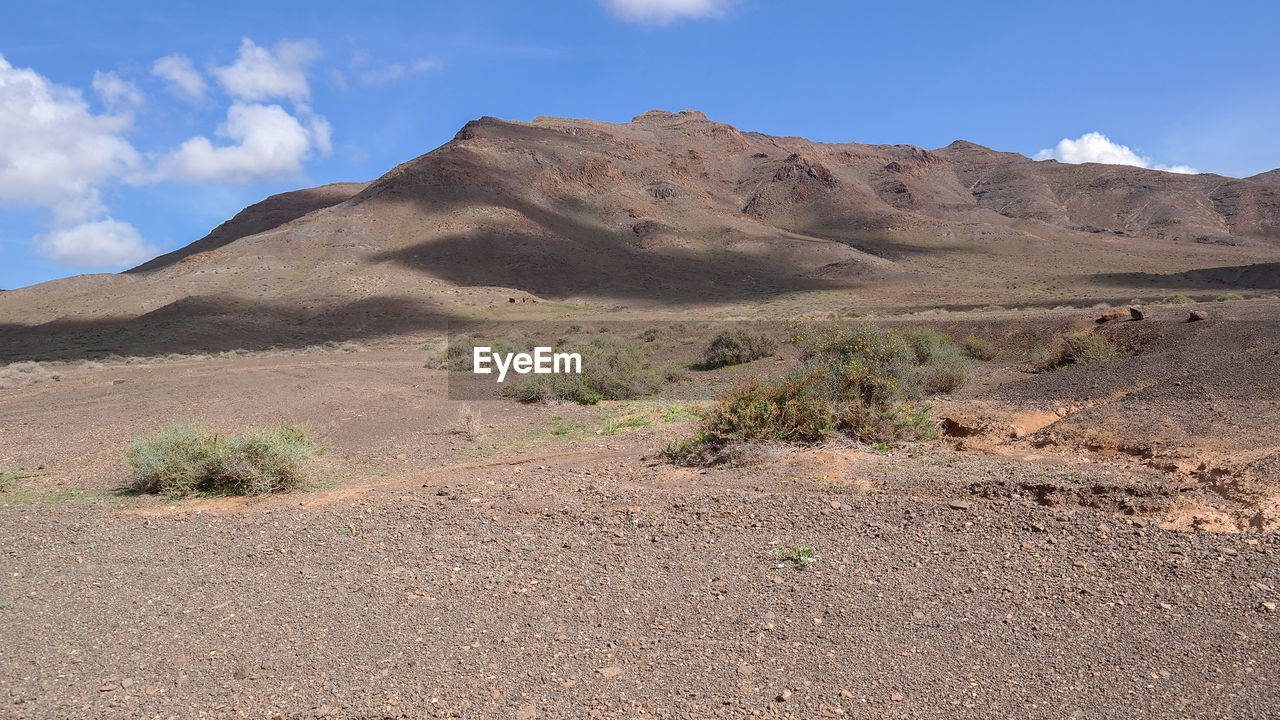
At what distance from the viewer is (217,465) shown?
360 inches

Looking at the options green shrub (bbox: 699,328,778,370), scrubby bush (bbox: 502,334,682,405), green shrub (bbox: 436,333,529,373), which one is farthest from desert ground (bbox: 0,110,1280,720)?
green shrub (bbox: 436,333,529,373)

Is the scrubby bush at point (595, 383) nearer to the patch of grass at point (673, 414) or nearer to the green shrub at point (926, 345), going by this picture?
the patch of grass at point (673, 414)

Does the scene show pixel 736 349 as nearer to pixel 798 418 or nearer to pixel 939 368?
pixel 939 368

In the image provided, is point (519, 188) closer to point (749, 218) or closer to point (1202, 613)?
point (749, 218)

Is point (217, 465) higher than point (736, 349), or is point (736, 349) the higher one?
point (736, 349)

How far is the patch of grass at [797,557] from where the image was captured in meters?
6.00

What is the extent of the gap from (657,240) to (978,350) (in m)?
64.2

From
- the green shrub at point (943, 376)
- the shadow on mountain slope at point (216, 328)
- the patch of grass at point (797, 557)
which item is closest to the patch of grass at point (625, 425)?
the green shrub at point (943, 376)

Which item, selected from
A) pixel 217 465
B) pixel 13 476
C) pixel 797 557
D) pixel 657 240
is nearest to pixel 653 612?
pixel 797 557

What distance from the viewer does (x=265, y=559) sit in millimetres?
6559

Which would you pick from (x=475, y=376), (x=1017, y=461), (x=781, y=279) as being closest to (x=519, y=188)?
(x=781, y=279)

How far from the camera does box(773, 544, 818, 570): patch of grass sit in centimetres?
600

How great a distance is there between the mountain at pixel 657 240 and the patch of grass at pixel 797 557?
44.9 metres

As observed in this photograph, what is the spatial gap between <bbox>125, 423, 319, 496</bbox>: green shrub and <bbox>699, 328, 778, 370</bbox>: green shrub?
16427 mm
